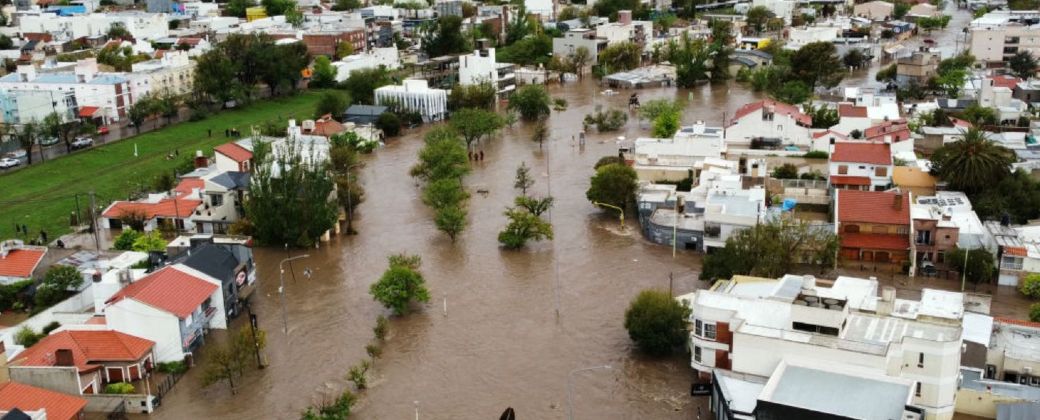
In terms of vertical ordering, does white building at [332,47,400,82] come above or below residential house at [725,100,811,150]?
above

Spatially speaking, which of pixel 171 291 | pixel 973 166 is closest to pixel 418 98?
pixel 973 166

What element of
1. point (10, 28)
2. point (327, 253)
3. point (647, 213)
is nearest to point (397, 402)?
point (327, 253)

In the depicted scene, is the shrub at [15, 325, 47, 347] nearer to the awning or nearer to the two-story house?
the two-story house

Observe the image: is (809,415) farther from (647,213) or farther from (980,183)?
(980,183)

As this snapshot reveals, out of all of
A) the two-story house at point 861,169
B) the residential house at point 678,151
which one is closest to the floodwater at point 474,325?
the residential house at point 678,151

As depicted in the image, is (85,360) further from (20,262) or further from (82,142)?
(82,142)

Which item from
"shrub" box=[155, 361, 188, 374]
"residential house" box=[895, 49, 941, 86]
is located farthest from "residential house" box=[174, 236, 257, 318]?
"residential house" box=[895, 49, 941, 86]

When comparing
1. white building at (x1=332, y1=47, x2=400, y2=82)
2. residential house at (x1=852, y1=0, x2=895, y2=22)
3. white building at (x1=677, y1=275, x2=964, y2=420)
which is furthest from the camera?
residential house at (x1=852, y1=0, x2=895, y2=22)
